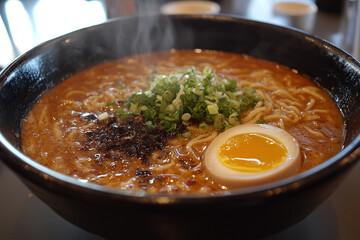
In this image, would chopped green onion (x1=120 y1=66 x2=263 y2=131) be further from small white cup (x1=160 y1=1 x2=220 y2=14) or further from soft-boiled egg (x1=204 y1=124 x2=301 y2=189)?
small white cup (x1=160 y1=1 x2=220 y2=14)

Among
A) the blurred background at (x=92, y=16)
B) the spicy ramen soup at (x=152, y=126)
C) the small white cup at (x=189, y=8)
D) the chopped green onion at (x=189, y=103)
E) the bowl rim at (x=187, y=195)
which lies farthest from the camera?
the small white cup at (x=189, y=8)

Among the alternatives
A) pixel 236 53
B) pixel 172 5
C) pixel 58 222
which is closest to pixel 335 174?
pixel 58 222

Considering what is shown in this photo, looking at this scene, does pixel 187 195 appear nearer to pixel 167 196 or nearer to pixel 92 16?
pixel 167 196

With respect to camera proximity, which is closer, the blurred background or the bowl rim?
the bowl rim

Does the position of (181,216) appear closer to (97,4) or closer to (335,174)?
(335,174)

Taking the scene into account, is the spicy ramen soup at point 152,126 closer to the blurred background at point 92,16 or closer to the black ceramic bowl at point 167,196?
the black ceramic bowl at point 167,196

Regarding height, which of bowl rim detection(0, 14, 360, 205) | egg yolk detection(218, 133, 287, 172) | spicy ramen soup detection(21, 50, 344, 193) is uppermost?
bowl rim detection(0, 14, 360, 205)

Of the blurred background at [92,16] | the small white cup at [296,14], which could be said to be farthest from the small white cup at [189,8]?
the small white cup at [296,14]

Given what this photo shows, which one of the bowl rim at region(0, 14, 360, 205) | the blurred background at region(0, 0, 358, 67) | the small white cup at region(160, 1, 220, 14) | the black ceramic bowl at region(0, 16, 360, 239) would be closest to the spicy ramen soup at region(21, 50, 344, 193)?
the black ceramic bowl at region(0, 16, 360, 239)
